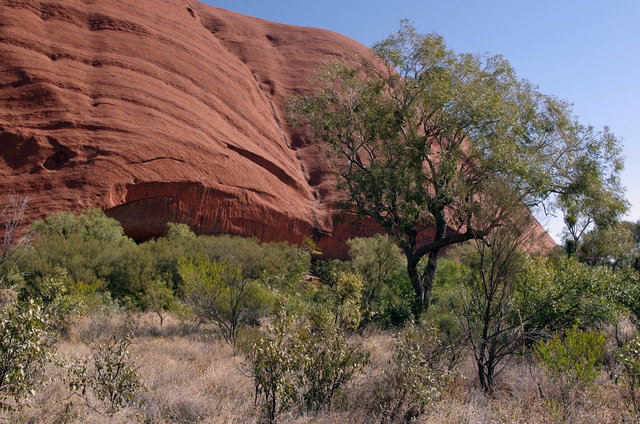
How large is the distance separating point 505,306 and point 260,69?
38716 mm

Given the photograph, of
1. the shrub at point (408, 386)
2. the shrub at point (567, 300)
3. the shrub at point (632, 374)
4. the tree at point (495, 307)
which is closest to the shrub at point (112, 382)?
the shrub at point (408, 386)

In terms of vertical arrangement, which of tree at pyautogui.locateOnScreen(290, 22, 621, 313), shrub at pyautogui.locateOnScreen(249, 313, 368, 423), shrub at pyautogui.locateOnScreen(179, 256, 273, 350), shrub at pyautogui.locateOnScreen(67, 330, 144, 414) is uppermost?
tree at pyautogui.locateOnScreen(290, 22, 621, 313)

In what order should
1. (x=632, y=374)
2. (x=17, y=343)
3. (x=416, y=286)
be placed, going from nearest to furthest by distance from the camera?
1. (x=17, y=343)
2. (x=632, y=374)
3. (x=416, y=286)

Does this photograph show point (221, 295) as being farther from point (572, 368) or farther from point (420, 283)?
point (572, 368)

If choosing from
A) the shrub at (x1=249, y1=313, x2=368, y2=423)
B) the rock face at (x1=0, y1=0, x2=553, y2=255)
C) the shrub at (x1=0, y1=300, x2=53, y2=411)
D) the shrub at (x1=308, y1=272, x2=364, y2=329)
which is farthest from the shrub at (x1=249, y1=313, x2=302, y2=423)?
the rock face at (x1=0, y1=0, x2=553, y2=255)

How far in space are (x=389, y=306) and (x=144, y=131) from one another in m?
16.8

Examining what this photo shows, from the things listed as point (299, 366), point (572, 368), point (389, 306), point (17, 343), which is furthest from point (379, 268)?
point (17, 343)

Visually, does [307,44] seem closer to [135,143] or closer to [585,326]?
[135,143]

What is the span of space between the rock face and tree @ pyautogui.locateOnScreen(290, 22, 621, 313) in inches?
144

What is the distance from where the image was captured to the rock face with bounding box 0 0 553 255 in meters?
21.8

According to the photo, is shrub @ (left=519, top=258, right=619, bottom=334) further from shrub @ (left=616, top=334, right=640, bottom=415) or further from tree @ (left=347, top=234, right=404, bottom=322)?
tree @ (left=347, top=234, right=404, bottom=322)

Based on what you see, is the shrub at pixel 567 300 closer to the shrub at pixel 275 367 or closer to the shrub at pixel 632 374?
the shrub at pixel 632 374

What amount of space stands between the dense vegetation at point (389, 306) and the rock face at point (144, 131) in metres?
3.56

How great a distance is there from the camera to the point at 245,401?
17.5 ft
